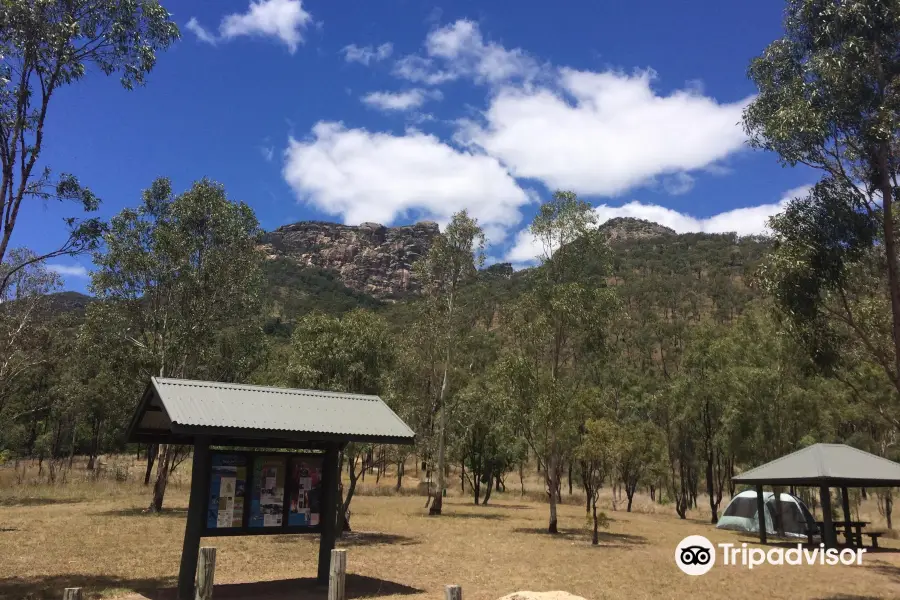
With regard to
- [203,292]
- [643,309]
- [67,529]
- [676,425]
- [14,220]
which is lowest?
[67,529]

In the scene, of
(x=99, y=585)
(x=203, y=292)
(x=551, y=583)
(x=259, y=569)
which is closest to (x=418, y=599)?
(x=551, y=583)

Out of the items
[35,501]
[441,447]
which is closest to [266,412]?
[441,447]

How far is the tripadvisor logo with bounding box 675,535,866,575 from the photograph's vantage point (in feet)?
54.6

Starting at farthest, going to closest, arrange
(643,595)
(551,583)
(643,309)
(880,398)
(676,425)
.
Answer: (643,309), (676,425), (880,398), (551,583), (643,595)

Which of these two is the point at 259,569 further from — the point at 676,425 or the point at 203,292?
the point at 676,425

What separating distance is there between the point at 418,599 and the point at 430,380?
26643 millimetres

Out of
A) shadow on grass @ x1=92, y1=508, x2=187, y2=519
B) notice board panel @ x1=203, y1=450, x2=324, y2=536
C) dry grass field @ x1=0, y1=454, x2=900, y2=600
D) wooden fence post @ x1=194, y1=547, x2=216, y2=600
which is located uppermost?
notice board panel @ x1=203, y1=450, x2=324, y2=536

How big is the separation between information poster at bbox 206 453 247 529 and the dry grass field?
5.01ft

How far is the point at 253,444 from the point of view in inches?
476

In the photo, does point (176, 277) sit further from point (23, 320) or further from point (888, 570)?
point (888, 570)

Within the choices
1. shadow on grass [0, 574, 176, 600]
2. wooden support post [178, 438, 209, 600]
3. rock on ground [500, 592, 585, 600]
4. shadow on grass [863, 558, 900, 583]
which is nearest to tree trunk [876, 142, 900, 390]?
shadow on grass [863, 558, 900, 583]

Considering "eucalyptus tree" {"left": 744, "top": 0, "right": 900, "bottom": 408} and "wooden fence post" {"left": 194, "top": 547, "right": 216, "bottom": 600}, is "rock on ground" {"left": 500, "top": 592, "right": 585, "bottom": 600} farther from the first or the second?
"eucalyptus tree" {"left": 744, "top": 0, "right": 900, "bottom": 408}

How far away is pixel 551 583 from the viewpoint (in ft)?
42.7

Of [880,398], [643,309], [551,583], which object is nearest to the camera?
[551,583]
